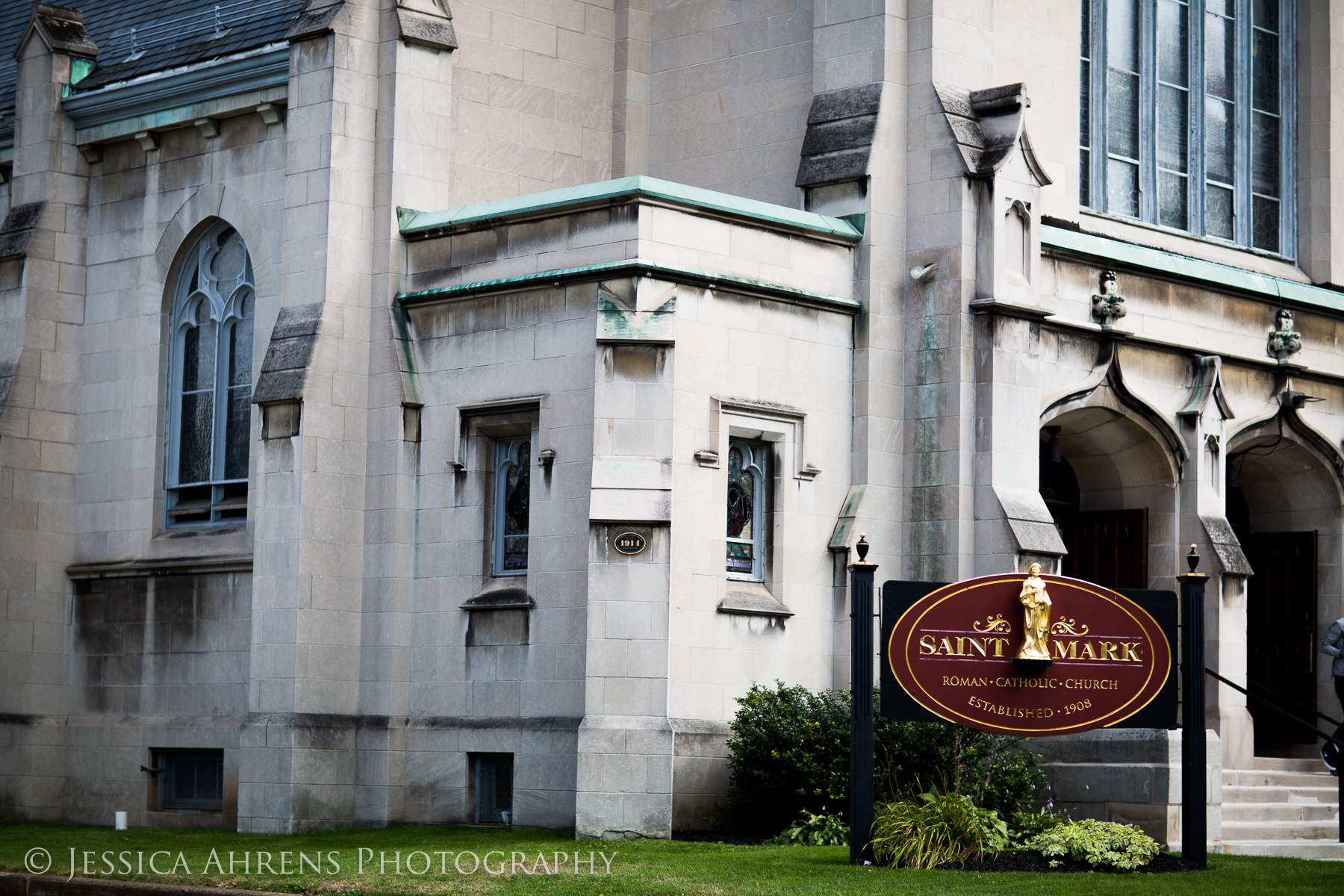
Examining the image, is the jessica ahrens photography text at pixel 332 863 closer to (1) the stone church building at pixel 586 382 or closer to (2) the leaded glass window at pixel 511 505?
(1) the stone church building at pixel 586 382

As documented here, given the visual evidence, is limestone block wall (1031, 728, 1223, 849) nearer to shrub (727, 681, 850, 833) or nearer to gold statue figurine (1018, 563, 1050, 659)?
shrub (727, 681, 850, 833)

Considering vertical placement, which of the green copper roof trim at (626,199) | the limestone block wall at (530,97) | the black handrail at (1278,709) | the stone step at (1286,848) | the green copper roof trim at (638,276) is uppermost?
the limestone block wall at (530,97)

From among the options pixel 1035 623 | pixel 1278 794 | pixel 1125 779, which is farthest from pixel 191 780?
pixel 1278 794

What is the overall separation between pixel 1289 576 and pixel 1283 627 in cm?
71

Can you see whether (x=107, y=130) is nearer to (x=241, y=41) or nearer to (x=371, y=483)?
(x=241, y=41)

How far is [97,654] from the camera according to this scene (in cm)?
2312

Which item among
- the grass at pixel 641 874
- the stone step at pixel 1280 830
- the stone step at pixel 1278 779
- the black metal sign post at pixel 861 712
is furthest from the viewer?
the stone step at pixel 1278 779

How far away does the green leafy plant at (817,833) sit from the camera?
1752 centimetres

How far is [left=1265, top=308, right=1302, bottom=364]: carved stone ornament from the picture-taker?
955 inches

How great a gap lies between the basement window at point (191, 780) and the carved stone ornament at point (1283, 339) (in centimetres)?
1437

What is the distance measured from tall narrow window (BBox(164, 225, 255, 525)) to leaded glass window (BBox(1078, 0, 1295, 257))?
35.3 feet

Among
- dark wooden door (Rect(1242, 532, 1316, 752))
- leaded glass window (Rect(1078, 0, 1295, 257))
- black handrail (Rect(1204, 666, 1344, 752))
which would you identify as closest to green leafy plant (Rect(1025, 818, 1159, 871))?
black handrail (Rect(1204, 666, 1344, 752))

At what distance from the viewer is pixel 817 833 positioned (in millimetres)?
17562

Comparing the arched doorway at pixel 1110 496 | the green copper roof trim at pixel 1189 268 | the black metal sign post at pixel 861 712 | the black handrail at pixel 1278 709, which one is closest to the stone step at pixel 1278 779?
the black handrail at pixel 1278 709
